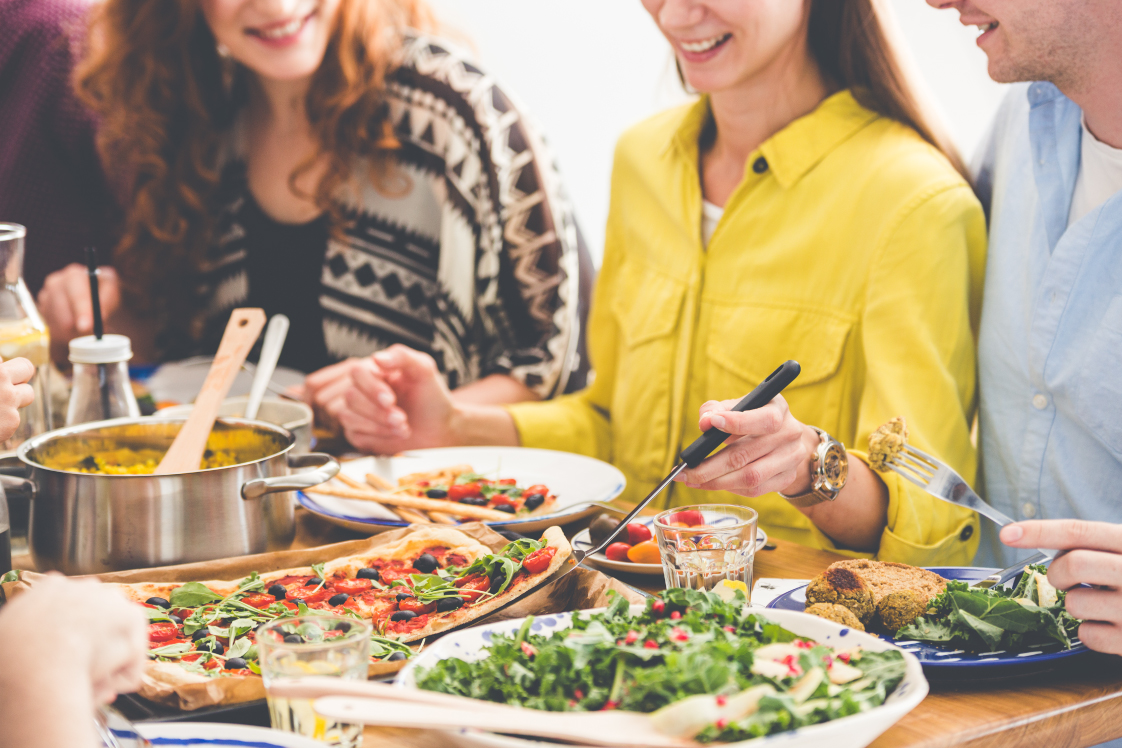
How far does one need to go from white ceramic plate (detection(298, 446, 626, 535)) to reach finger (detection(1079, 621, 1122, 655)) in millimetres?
682

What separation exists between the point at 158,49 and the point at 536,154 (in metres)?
1.00

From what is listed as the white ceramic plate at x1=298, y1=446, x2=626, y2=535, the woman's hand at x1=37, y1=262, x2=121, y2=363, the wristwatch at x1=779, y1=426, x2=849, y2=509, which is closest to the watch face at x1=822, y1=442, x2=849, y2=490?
the wristwatch at x1=779, y1=426, x2=849, y2=509

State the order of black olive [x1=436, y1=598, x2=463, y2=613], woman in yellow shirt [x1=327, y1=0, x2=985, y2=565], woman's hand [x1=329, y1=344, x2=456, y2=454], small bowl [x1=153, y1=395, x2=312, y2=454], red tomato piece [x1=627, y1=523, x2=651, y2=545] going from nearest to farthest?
black olive [x1=436, y1=598, x2=463, y2=613] → red tomato piece [x1=627, y1=523, x2=651, y2=545] → woman in yellow shirt [x1=327, y1=0, x2=985, y2=565] → small bowl [x1=153, y1=395, x2=312, y2=454] → woman's hand [x1=329, y1=344, x2=456, y2=454]

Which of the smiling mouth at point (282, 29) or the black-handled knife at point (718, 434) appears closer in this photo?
the black-handled knife at point (718, 434)

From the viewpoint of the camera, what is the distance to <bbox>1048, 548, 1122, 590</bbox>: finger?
39.5 inches

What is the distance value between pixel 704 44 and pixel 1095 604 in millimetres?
1171

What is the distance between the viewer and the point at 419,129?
2580 mm

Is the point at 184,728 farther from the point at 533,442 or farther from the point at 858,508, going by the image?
the point at 533,442

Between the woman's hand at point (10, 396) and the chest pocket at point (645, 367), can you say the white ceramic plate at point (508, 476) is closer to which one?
the chest pocket at point (645, 367)

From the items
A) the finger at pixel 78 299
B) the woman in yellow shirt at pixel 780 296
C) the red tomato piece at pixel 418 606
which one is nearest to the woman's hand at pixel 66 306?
the finger at pixel 78 299

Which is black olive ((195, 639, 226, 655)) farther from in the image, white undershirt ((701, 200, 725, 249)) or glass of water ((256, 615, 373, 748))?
white undershirt ((701, 200, 725, 249))

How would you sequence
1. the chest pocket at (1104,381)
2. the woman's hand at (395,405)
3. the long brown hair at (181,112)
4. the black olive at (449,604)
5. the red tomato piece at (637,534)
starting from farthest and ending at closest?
the long brown hair at (181,112)
the woman's hand at (395,405)
the chest pocket at (1104,381)
the red tomato piece at (637,534)
the black olive at (449,604)

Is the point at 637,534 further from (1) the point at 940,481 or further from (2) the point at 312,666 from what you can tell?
(2) the point at 312,666

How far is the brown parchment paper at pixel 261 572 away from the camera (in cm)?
95
